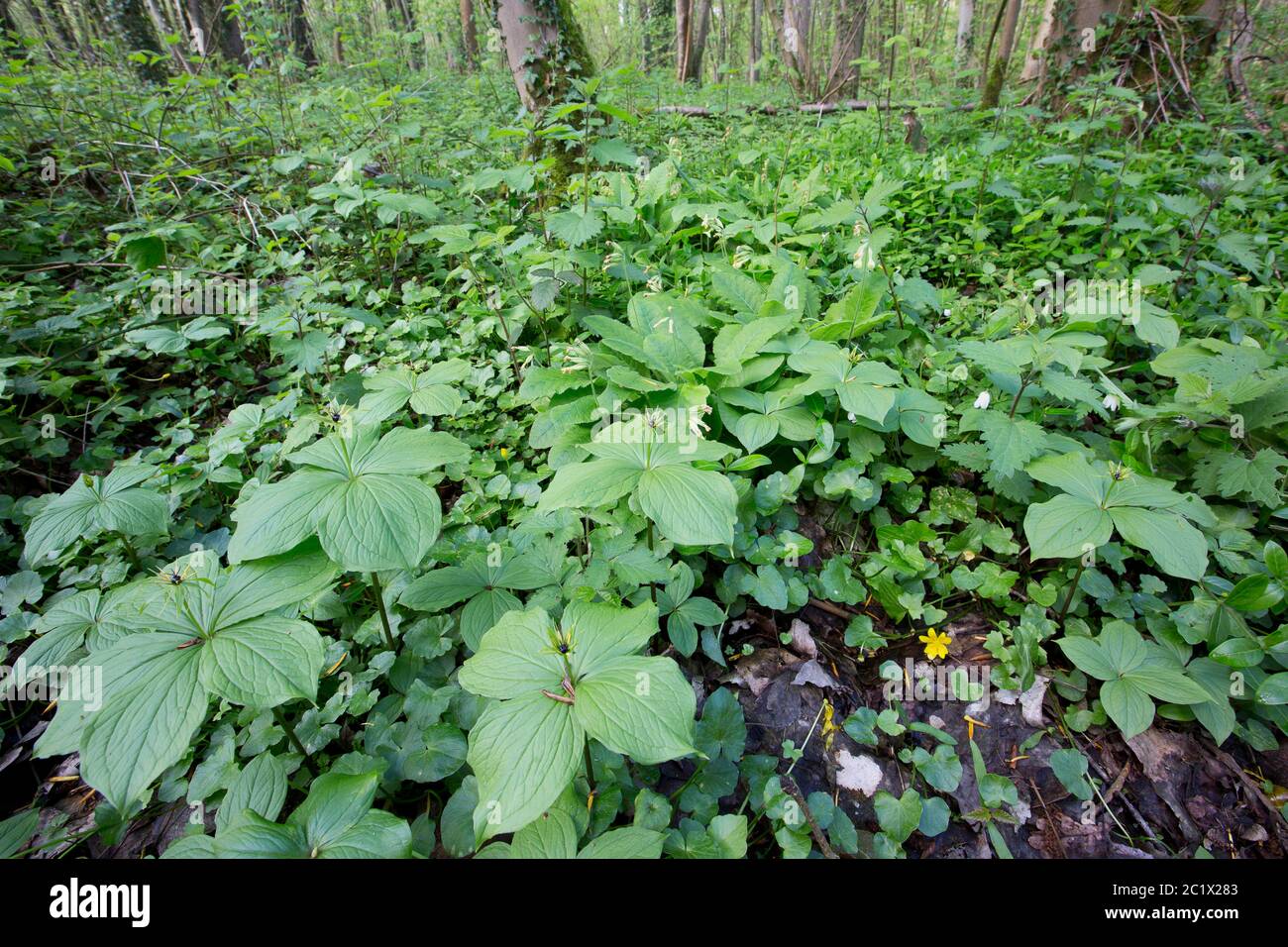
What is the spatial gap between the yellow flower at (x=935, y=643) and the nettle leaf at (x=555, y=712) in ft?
3.70

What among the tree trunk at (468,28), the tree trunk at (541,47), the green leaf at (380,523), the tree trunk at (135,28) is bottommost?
the green leaf at (380,523)

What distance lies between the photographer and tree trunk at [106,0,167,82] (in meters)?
8.88

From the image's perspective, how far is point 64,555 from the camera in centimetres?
210

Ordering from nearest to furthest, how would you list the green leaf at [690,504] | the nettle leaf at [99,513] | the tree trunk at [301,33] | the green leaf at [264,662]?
the green leaf at [264,662] < the green leaf at [690,504] < the nettle leaf at [99,513] < the tree trunk at [301,33]

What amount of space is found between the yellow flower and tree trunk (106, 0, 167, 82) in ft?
42.2

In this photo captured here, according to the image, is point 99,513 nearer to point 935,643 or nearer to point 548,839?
point 548,839

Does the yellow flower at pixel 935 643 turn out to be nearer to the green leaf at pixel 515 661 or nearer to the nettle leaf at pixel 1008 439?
the nettle leaf at pixel 1008 439

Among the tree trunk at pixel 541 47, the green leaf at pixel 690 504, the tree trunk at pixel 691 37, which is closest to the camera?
the green leaf at pixel 690 504

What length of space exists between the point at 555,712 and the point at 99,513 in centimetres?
167

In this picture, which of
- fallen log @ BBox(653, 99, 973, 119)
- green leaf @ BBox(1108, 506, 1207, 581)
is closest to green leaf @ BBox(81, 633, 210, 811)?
green leaf @ BBox(1108, 506, 1207, 581)

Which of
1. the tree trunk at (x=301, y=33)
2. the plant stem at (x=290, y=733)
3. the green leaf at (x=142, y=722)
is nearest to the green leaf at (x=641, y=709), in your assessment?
the green leaf at (x=142, y=722)

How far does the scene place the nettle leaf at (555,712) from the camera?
102cm

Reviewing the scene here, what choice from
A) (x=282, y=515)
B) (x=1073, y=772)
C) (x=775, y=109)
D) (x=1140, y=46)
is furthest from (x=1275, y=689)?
(x=775, y=109)
